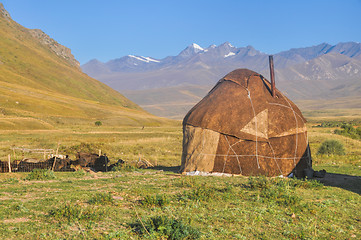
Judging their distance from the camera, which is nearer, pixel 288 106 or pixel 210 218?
pixel 210 218

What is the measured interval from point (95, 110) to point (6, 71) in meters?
33.2

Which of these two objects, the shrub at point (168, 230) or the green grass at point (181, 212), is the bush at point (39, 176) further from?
the shrub at point (168, 230)

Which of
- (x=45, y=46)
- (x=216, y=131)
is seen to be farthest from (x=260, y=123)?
(x=45, y=46)

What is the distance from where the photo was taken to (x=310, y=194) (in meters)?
10.7

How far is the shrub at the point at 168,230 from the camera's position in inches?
253

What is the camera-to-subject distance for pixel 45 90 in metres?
104

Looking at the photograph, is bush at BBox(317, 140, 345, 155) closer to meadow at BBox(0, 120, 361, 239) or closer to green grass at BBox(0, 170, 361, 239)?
meadow at BBox(0, 120, 361, 239)

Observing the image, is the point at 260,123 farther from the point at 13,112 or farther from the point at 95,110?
the point at 95,110

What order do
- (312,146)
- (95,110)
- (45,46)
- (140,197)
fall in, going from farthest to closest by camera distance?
(45,46) → (95,110) → (312,146) → (140,197)

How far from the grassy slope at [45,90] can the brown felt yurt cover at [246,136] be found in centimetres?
4687

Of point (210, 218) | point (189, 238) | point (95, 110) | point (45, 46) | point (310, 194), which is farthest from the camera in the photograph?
point (45, 46)

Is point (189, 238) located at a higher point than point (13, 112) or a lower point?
lower

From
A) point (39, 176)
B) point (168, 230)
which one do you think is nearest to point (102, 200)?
point (168, 230)

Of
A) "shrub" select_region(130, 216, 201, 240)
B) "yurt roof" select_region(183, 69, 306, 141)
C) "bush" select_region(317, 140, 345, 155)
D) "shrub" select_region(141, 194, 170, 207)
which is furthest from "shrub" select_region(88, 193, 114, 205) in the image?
"bush" select_region(317, 140, 345, 155)
